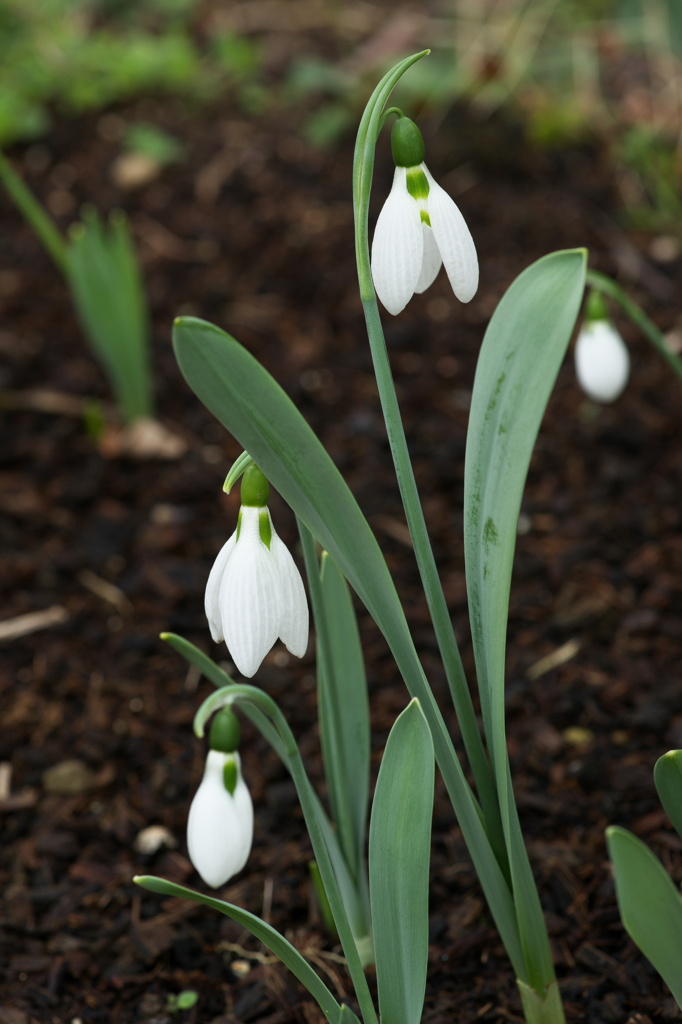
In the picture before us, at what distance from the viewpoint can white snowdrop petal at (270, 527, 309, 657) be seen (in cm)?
99

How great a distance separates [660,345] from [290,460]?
3.30ft

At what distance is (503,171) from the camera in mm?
3518

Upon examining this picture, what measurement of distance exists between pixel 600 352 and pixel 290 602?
1.03 meters

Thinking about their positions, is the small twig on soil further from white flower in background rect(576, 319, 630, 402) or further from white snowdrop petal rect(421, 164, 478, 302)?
white snowdrop petal rect(421, 164, 478, 302)

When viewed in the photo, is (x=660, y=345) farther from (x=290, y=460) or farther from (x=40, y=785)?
(x=40, y=785)

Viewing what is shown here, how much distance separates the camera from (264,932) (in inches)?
41.1

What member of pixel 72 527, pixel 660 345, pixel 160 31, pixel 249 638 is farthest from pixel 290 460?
pixel 160 31

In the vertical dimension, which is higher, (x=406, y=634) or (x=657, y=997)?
(x=406, y=634)

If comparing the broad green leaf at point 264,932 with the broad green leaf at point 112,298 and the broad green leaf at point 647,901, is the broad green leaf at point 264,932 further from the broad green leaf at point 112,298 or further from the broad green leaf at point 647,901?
the broad green leaf at point 112,298

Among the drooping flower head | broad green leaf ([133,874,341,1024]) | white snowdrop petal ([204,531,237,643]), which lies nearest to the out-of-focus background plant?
the drooping flower head

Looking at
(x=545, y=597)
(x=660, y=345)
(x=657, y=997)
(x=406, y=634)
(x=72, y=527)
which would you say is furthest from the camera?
(x=72, y=527)

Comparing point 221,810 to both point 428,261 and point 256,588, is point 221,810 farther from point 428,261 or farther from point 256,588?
point 428,261

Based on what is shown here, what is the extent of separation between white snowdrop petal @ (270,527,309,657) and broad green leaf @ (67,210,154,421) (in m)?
1.53

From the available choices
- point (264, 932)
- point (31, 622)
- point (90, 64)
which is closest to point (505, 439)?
point (264, 932)
